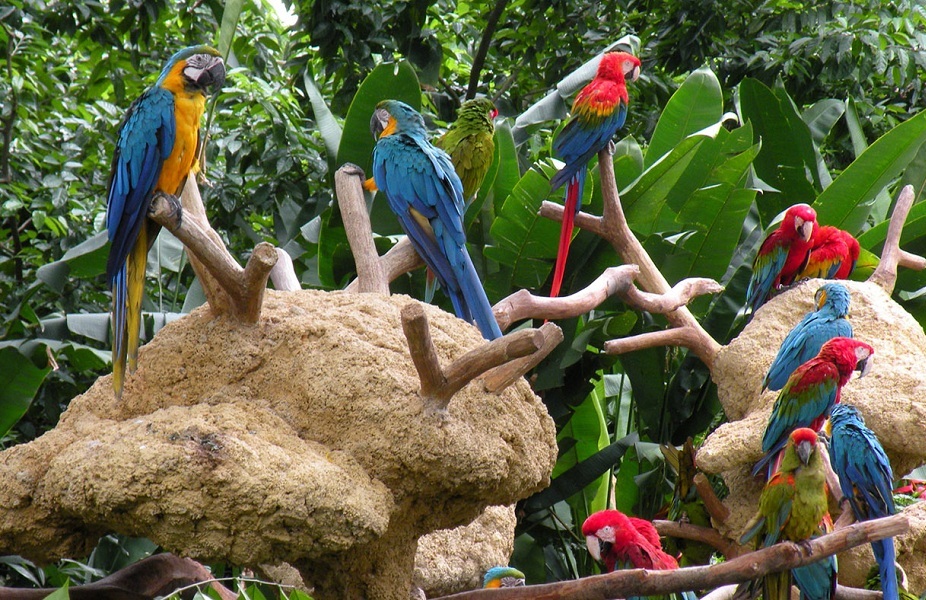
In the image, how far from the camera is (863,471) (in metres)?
2.85

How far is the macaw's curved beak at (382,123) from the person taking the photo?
319 cm

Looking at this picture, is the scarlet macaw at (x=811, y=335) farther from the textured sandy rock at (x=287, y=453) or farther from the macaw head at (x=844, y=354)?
the textured sandy rock at (x=287, y=453)

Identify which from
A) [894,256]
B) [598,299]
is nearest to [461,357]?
[598,299]

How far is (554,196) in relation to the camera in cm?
479

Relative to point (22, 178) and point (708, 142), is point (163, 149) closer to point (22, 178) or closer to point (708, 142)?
point (708, 142)

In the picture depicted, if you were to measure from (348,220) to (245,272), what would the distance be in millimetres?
918

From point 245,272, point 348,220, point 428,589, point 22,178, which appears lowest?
point 428,589

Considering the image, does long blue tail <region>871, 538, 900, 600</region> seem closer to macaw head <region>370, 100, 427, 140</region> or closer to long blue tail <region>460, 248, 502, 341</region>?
long blue tail <region>460, 248, 502, 341</region>

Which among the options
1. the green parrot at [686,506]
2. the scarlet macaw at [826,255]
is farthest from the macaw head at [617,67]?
the green parrot at [686,506]

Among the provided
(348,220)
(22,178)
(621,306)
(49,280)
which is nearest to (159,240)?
(49,280)

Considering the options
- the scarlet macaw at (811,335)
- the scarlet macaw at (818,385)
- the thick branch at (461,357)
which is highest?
the thick branch at (461,357)

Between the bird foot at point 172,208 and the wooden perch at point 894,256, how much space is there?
2.63 meters

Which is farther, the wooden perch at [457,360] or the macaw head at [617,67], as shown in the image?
the macaw head at [617,67]

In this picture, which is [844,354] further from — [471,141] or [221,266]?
[221,266]
